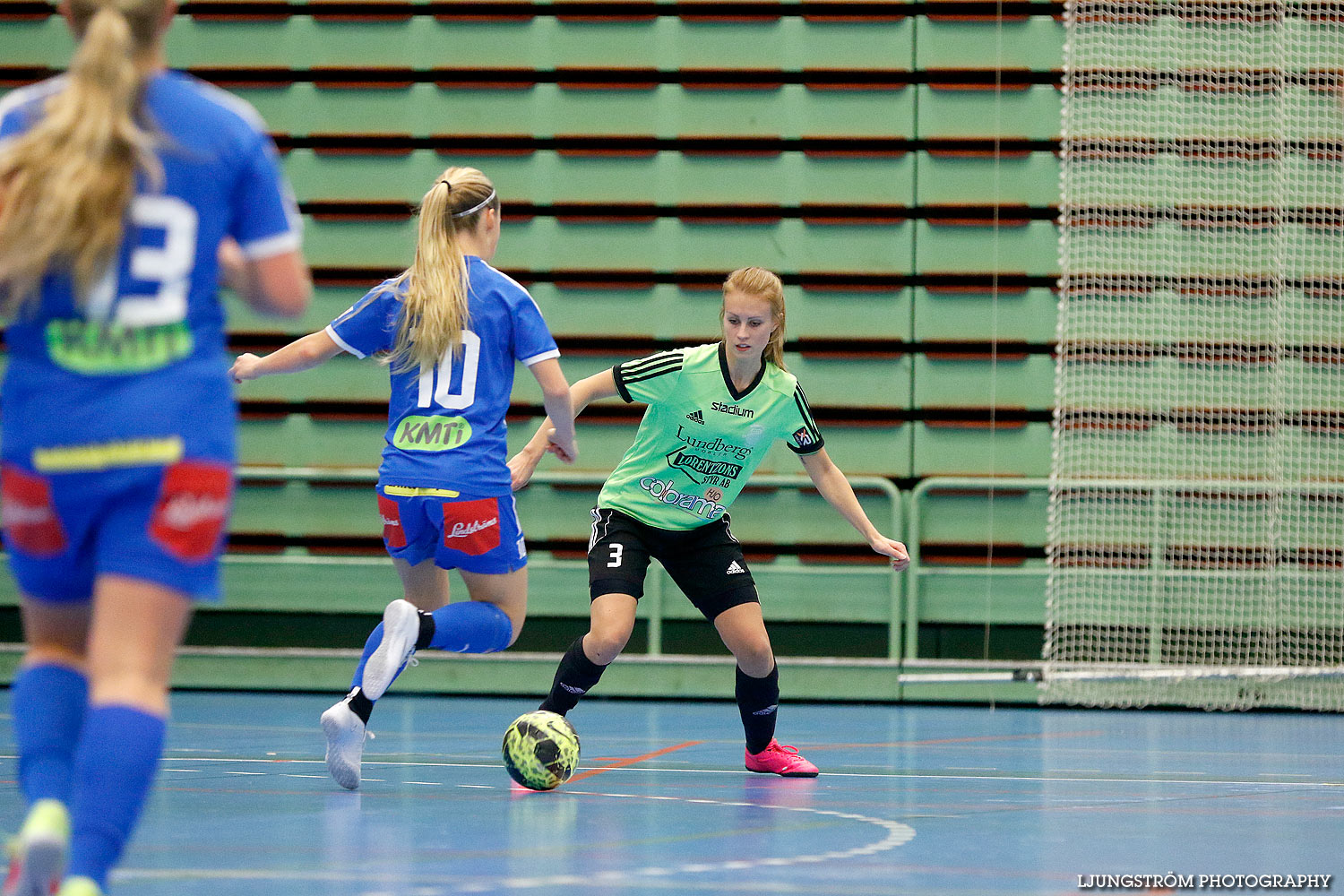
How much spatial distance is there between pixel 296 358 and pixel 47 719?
6.55 ft

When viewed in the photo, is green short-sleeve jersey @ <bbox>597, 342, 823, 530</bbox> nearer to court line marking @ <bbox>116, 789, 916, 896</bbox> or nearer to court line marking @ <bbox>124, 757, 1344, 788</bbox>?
court line marking @ <bbox>124, 757, 1344, 788</bbox>

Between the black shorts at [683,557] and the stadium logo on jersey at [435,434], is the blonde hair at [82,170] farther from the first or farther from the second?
the black shorts at [683,557]

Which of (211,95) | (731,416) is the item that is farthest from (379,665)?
(211,95)

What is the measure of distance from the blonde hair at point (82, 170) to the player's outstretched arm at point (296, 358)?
1943mm

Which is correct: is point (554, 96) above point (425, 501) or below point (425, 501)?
above

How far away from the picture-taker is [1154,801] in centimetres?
439

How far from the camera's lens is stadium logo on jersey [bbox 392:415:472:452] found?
13.8 feet

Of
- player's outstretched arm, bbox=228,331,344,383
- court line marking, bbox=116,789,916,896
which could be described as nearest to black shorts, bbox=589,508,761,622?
player's outstretched arm, bbox=228,331,344,383

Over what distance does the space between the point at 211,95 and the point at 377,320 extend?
2012mm

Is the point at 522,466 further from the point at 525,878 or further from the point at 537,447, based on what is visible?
the point at 525,878

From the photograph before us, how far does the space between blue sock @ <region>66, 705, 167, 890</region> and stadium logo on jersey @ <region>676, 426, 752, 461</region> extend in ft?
9.07

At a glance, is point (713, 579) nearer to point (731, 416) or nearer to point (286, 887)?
point (731, 416)

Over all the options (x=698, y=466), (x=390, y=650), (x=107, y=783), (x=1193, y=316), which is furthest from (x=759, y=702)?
(x=1193, y=316)

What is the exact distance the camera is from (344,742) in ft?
13.4
